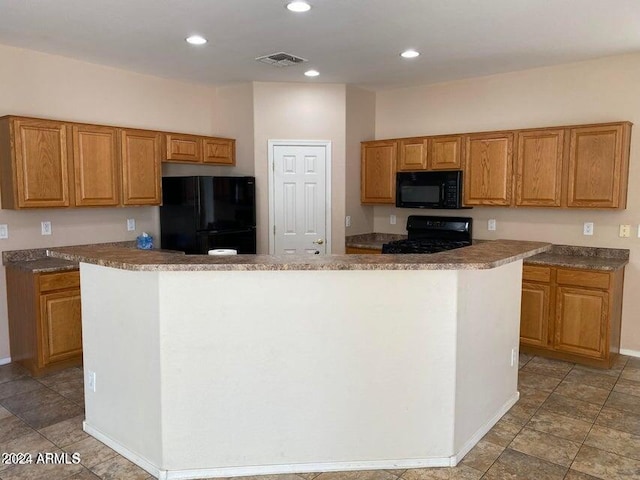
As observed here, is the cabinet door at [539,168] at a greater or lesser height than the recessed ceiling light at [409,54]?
lesser

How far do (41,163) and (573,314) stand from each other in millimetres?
4748

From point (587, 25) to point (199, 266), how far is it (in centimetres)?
329

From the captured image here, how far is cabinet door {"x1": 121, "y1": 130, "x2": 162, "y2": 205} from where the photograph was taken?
15.0 feet

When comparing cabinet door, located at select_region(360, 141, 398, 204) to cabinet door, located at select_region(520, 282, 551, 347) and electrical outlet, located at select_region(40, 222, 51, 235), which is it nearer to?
cabinet door, located at select_region(520, 282, 551, 347)

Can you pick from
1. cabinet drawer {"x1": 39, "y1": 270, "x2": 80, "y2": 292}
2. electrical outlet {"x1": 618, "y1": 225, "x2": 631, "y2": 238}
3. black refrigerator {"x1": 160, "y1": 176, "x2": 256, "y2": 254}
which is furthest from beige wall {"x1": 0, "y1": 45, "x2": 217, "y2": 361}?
electrical outlet {"x1": 618, "y1": 225, "x2": 631, "y2": 238}

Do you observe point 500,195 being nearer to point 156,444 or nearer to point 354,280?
point 354,280

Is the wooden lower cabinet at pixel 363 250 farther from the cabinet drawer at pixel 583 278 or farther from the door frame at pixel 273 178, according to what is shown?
the cabinet drawer at pixel 583 278

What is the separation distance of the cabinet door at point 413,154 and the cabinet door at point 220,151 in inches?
75.7

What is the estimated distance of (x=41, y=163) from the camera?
3994 mm

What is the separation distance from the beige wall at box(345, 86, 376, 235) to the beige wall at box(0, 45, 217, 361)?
1.72 m

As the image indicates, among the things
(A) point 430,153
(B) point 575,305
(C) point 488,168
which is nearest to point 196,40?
(A) point 430,153

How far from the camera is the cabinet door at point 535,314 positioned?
4410 millimetres

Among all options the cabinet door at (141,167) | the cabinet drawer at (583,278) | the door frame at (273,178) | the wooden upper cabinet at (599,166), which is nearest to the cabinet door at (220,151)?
the door frame at (273,178)

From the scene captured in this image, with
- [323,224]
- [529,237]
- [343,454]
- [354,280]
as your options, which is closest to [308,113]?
[323,224]
